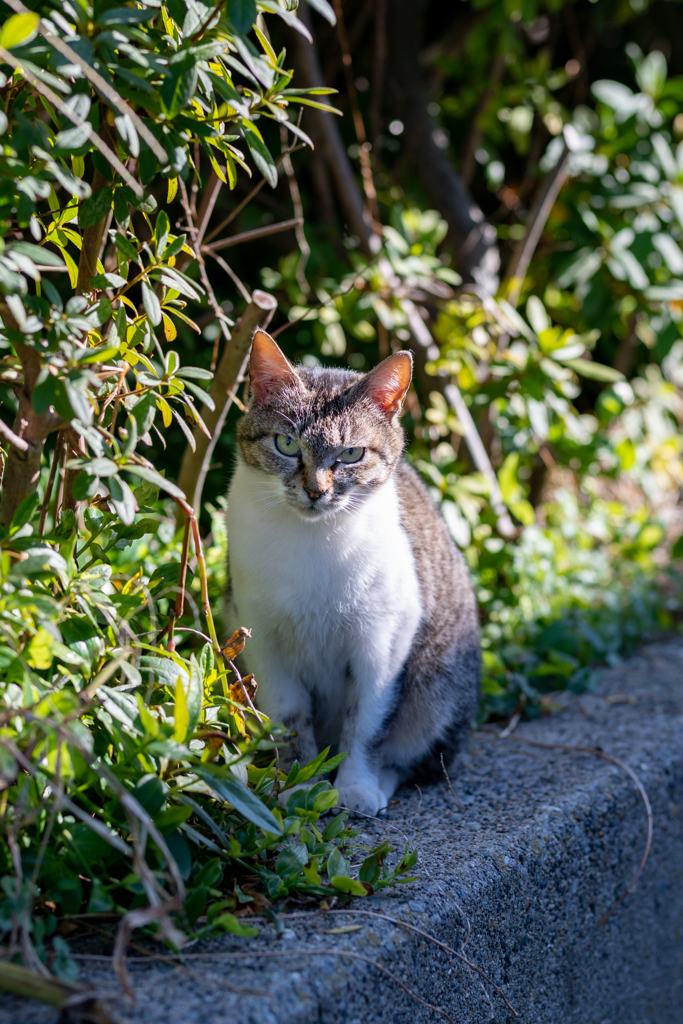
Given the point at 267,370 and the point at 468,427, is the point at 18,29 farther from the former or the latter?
the point at 468,427

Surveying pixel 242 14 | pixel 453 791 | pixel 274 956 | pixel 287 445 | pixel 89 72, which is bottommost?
pixel 453 791

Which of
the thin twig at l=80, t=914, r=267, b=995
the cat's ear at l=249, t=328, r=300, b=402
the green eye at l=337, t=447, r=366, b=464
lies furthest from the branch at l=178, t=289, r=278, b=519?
the thin twig at l=80, t=914, r=267, b=995

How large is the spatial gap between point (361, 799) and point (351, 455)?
804 mm

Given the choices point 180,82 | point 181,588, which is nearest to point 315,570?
point 181,588

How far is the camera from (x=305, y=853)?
1.47 metres

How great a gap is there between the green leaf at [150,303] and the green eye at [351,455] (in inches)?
24.3

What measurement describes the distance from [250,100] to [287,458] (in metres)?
0.75

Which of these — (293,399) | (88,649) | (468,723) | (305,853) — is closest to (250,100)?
(293,399)

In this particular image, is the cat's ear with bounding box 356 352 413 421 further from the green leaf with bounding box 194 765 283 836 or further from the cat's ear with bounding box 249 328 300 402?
the green leaf with bounding box 194 765 283 836

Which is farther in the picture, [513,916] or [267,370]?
[267,370]

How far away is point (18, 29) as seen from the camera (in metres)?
1.12

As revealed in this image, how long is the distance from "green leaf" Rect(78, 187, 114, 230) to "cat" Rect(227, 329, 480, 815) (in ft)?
1.63

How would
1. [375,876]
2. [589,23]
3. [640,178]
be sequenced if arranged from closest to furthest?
1. [375,876]
2. [640,178]
3. [589,23]

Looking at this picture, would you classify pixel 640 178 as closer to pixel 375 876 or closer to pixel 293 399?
pixel 293 399
